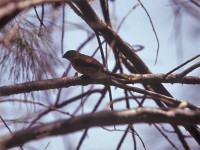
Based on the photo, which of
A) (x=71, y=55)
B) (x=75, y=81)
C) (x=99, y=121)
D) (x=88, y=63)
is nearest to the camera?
(x=99, y=121)

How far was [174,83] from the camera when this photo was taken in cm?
241

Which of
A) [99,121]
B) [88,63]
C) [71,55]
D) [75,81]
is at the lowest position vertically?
[99,121]

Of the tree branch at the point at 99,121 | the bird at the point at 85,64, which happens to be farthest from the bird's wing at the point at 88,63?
the tree branch at the point at 99,121

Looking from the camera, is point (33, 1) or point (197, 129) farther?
point (197, 129)

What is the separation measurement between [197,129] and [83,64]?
1.48 m

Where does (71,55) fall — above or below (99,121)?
above

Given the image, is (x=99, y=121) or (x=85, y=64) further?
(x=85, y=64)

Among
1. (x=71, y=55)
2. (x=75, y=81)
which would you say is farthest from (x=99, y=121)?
(x=71, y=55)

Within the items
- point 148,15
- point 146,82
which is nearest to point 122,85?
point 146,82

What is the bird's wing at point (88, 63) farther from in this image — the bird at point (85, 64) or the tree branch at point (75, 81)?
the tree branch at point (75, 81)

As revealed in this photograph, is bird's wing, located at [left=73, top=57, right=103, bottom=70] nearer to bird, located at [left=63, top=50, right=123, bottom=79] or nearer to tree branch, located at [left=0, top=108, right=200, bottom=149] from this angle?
bird, located at [left=63, top=50, right=123, bottom=79]

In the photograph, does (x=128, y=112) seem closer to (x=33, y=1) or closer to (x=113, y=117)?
(x=113, y=117)

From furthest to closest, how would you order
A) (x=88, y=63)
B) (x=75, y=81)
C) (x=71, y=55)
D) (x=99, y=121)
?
(x=71, y=55) → (x=88, y=63) → (x=75, y=81) → (x=99, y=121)

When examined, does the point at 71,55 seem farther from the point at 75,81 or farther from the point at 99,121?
the point at 99,121
